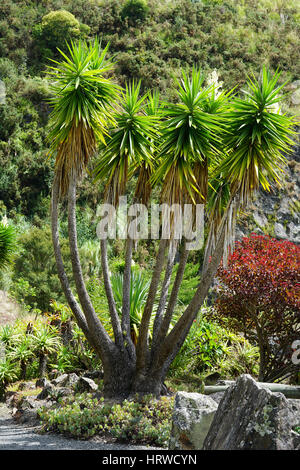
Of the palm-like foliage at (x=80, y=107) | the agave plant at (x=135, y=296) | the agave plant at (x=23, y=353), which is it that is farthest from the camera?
the agave plant at (x=23, y=353)

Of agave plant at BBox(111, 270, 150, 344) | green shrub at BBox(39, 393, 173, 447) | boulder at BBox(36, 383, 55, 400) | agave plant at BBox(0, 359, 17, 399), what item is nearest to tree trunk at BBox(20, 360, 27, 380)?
agave plant at BBox(0, 359, 17, 399)

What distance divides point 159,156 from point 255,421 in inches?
179

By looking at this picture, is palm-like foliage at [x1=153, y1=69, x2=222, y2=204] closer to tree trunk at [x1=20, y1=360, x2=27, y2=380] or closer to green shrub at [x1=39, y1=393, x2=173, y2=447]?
green shrub at [x1=39, y1=393, x2=173, y2=447]

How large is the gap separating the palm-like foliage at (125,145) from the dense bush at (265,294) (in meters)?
2.44

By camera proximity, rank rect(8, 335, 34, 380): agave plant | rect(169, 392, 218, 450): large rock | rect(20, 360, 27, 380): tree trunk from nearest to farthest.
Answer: rect(169, 392, 218, 450): large rock → rect(8, 335, 34, 380): agave plant → rect(20, 360, 27, 380): tree trunk

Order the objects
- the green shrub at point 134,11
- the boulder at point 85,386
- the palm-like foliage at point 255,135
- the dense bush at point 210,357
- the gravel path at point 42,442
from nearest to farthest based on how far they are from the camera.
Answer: the gravel path at point 42,442
the palm-like foliage at point 255,135
the boulder at point 85,386
the dense bush at point 210,357
the green shrub at point 134,11

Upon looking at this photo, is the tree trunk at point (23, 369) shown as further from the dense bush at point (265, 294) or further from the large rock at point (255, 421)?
the large rock at point (255, 421)

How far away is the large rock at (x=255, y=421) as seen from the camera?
3.97 meters

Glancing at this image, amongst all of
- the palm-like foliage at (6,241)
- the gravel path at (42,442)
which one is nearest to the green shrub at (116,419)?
the gravel path at (42,442)

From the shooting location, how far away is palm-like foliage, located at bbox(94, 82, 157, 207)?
26.3 ft

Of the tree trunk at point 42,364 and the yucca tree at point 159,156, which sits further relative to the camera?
the tree trunk at point 42,364

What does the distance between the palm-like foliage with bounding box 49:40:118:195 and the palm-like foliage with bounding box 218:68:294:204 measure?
6.84 ft

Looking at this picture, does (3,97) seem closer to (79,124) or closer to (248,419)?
(79,124)
